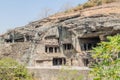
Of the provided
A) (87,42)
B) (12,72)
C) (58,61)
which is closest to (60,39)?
(58,61)

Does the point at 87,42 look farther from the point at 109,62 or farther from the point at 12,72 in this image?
the point at 109,62

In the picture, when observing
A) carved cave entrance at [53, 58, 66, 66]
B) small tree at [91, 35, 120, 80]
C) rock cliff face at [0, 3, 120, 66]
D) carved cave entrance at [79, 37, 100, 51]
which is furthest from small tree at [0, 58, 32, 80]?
small tree at [91, 35, 120, 80]

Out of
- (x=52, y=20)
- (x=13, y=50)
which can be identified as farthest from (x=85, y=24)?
(x=13, y=50)

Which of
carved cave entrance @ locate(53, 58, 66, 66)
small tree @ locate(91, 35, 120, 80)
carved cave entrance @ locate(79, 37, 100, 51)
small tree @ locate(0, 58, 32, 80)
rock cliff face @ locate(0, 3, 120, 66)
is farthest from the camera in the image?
carved cave entrance @ locate(53, 58, 66, 66)

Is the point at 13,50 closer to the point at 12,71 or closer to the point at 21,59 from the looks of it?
the point at 21,59

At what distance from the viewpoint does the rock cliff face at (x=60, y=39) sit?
29.4 metres

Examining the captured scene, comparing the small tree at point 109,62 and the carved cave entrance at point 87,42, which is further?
the carved cave entrance at point 87,42

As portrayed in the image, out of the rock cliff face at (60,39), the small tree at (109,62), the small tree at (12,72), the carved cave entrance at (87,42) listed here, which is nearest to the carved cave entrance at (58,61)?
the rock cliff face at (60,39)

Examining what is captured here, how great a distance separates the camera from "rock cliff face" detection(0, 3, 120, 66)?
29422 millimetres

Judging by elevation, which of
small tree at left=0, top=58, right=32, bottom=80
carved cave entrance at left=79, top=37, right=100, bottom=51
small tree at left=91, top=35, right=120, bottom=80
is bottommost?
small tree at left=0, top=58, right=32, bottom=80

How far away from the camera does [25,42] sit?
32094 millimetres

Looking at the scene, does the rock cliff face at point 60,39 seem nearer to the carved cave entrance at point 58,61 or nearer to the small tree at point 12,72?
the carved cave entrance at point 58,61

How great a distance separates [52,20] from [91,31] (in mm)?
6213

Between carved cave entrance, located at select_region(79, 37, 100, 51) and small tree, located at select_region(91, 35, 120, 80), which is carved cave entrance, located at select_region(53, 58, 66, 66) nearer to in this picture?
carved cave entrance, located at select_region(79, 37, 100, 51)
